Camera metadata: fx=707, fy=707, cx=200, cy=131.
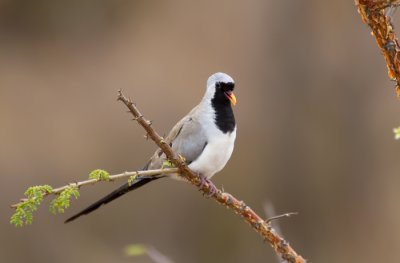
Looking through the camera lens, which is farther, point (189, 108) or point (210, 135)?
point (189, 108)

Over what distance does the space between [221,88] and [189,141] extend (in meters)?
0.32

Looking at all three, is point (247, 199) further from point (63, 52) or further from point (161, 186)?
point (63, 52)

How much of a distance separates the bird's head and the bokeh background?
3584mm

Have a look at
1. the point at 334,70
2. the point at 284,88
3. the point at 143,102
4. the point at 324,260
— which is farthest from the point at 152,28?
the point at 324,260

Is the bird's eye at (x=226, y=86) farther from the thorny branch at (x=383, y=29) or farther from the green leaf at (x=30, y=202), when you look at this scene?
the green leaf at (x=30, y=202)

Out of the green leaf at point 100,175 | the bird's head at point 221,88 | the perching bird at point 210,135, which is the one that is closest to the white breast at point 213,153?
the perching bird at point 210,135

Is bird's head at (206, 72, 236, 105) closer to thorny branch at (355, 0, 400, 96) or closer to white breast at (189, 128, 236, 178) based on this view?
white breast at (189, 128, 236, 178)

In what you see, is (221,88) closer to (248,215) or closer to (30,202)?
(248,215)

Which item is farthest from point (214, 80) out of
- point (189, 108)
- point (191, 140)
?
point (189, 108)

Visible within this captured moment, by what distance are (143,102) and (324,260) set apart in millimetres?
2672

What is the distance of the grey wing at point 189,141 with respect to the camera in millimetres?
3424

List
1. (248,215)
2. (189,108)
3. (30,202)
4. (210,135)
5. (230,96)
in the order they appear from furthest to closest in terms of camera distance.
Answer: (189,108), (210,135), (230,96), (248,215), (30,202)

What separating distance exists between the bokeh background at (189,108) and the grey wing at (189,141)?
3457 millimetres

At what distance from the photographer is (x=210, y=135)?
338 cm
